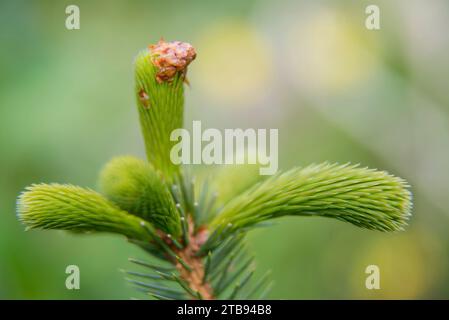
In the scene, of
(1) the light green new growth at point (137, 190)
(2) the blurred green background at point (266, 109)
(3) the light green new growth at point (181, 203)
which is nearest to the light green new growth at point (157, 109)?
(3) the light green new growth at point (181, 203)

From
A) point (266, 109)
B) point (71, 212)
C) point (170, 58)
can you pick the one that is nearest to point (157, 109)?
point (170, 58)

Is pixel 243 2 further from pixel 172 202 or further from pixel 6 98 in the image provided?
pixel 172 202

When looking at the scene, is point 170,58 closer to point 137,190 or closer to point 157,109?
point 157,109

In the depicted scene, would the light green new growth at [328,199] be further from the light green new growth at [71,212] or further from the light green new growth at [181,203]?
the light green new growth at [71,212]

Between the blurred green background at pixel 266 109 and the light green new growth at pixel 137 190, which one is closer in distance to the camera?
the light green new growth at pixel 137 190

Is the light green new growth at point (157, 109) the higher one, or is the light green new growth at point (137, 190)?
the light green new growth at point (157, 109)

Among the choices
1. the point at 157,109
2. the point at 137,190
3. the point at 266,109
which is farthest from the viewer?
the point at 266,109

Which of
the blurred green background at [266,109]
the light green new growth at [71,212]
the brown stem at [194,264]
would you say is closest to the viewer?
the light green new growth at [71,212]

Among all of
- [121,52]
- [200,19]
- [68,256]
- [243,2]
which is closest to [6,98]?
[68,256]
